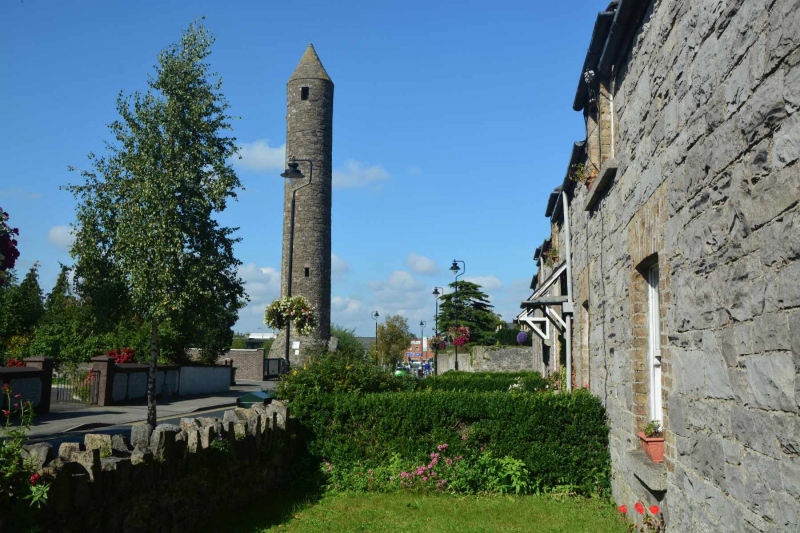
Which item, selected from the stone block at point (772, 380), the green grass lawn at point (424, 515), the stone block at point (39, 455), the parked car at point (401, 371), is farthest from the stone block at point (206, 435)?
the parked car at point (401, 371)

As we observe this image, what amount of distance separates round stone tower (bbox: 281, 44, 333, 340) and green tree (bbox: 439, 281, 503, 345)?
27657mm

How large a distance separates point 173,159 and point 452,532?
31.8ft

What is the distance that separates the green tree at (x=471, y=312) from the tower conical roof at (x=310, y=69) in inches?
1172

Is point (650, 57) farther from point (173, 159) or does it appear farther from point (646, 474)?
point (173, 159)

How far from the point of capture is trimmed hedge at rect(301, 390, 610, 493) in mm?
9242

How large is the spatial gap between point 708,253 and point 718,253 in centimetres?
18

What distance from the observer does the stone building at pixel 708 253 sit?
339 centimetres

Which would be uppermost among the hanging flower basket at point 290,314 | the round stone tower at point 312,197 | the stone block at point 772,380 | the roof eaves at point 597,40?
the round stone tower at point 312,197

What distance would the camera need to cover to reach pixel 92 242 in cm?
1442

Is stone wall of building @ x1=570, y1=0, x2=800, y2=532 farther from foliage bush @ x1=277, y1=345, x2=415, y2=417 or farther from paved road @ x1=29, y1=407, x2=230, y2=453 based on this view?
paved road @ x1=29, y1=407, x2=230, y2=453

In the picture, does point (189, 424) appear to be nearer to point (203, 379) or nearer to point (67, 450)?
point (67, 450)

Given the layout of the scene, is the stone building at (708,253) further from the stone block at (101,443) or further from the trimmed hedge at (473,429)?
the stone block at (101,443)

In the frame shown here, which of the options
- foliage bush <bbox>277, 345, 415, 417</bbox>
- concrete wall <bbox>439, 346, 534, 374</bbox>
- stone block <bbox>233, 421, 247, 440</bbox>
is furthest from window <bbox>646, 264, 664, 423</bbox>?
concrete wall <bbox>439, 346, 534, 374</bbox>

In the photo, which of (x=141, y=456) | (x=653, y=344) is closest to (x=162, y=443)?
(x=141, y=456)
